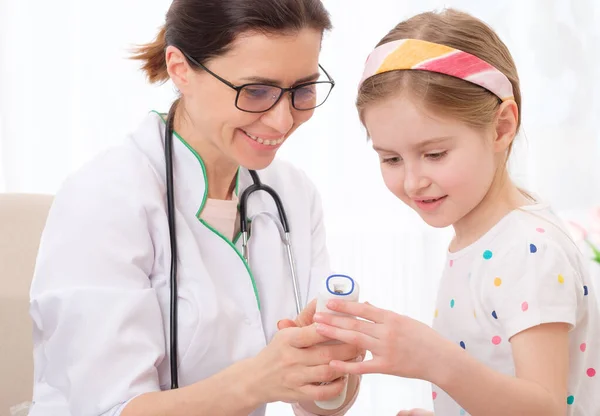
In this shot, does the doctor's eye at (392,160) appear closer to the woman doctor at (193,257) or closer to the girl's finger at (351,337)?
the woman doctor at (193,257)

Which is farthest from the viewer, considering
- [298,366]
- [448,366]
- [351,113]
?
[351,113]

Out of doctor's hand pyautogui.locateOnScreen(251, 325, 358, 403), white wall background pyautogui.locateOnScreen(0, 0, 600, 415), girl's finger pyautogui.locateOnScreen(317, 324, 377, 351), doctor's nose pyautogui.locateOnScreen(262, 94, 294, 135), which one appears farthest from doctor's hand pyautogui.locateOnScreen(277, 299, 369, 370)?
white wall background pyautogui.locateOnScreen(0, 0, 600, 415)

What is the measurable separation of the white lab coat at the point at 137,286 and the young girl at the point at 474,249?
0.38 metres

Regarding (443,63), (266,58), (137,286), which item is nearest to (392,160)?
(443,63)

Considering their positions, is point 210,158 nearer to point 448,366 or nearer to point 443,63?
point 443,63

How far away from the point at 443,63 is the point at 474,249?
0.34 m

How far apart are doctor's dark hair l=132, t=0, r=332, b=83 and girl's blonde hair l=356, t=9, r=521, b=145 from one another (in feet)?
0.62

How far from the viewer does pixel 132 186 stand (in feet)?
4.76

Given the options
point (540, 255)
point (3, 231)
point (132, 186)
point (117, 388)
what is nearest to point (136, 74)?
point (3, 231)

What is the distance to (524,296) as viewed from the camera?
1.19 metres

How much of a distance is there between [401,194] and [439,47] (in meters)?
0.27

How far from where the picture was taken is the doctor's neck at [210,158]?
1614 millimetres

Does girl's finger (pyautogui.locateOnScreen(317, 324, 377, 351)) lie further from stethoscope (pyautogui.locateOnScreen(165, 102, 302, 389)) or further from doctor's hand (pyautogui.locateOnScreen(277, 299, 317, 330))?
stethoscope (pyautogui.locateOnScreen(165, 102, 302, 389))

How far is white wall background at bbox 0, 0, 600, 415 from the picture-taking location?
281 centimetres
